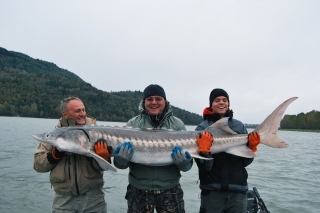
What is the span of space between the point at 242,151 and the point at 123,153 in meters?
1.74

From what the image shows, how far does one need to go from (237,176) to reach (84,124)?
230 cm

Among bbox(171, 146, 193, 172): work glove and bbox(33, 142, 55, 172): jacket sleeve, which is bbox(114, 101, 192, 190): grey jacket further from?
bbox(33, 142, 55, 172): jacket sleeve

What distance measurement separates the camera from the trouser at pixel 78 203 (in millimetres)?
3637

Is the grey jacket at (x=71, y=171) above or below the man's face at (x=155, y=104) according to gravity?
below

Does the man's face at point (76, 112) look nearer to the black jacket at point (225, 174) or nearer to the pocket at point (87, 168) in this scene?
the pocket at point (87, 168)

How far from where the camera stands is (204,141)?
3.97 metres

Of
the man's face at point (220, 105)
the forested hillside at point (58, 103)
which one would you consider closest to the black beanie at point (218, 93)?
the man's face at point (220, 105)

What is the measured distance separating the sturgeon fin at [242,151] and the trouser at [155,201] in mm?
1046

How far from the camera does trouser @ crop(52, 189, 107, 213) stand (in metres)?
3.64

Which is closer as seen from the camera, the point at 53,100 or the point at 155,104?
the point at 155,104

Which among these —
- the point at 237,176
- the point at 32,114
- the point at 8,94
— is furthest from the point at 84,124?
the point at 8,94

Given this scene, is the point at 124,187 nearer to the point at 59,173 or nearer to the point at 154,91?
the point at 59,173

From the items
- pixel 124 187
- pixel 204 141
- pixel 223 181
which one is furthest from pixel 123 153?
pixel 124 187

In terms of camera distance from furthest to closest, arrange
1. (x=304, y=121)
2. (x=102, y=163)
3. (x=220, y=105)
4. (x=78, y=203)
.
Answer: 1. (x=304, y=121)
2. (x=220, y=105)
3. (x=78, y=203)
4. (x=102, y=163)
